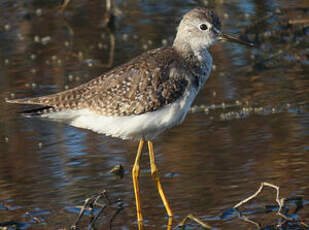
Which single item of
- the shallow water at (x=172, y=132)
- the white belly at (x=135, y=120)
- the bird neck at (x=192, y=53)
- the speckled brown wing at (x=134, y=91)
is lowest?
the shallow water at (x=172, y=132)

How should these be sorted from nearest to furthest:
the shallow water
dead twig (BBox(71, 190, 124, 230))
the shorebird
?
dead twig (BBox(71, 190, 124, 230)) → the shorebird → the shallow water

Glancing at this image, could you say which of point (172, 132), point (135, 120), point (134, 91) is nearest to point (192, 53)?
point (134, 91)

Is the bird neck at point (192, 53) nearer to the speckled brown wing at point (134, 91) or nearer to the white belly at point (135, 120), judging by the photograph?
the speckled brown wing at point (134, 91)

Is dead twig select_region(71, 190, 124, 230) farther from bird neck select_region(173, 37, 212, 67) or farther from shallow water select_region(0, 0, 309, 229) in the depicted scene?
bird neck select_region(173, 37, 212, 67)

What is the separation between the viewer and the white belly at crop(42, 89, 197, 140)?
6996 millimetres

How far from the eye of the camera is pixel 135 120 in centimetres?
701

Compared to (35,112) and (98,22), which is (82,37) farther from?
(35,112)

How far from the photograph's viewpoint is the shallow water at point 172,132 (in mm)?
7148

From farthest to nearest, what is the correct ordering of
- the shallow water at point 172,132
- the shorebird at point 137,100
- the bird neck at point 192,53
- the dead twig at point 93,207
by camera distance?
the bird neck at point 192,53 → the shallow water at point 172,132 → the shorebird at point 137,100 → the dead twig at point 93,207

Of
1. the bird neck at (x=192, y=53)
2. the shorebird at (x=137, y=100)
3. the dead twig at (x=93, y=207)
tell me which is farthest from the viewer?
the bird neck at (x=192, y=53)

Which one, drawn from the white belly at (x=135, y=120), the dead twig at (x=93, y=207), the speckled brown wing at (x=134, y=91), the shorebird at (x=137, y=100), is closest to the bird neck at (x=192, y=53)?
the shorebird at (x=137, y=100)

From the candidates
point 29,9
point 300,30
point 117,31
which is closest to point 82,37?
point 117,31

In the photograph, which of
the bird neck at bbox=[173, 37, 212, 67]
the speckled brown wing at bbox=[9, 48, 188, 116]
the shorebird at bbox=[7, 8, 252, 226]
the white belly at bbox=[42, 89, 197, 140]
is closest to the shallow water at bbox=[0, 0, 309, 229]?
the shorebird at bbox=[7, 8, 252, 226]

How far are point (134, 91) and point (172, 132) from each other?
2034 millimetres
